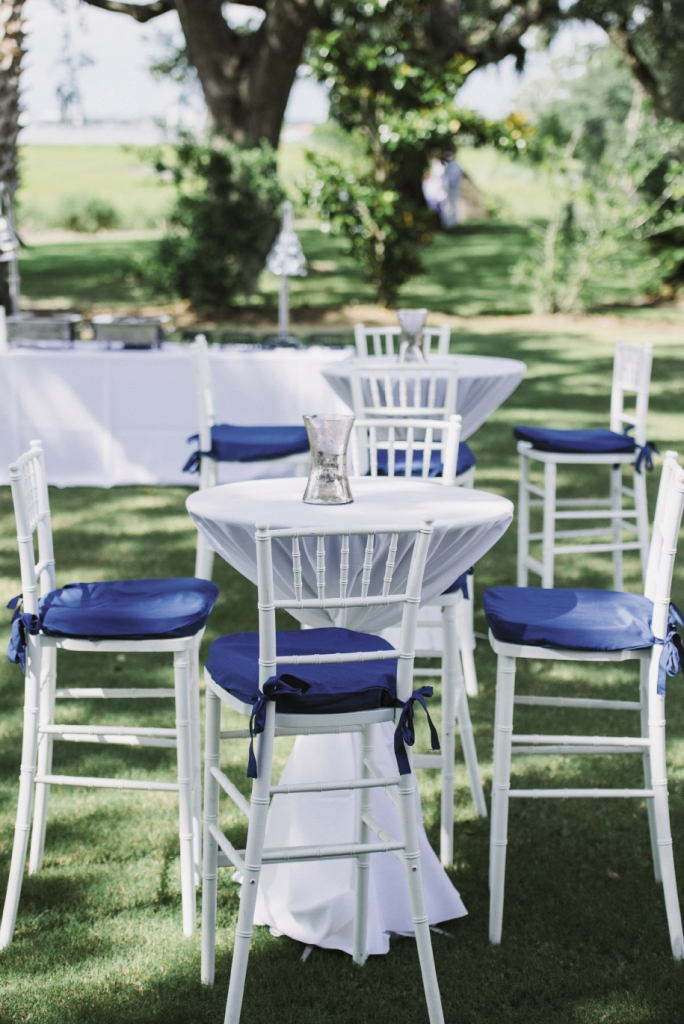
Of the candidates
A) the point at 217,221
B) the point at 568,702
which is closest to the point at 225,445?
the point at 568,702

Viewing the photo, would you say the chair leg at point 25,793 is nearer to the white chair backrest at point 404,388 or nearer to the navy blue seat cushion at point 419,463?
the white chair backrest at point 404,388

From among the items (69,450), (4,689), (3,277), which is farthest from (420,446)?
(3,277)

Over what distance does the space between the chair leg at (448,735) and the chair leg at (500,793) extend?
0.27 m

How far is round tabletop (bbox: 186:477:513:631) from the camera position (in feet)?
8.07

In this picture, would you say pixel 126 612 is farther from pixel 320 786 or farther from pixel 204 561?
pixel 204 561

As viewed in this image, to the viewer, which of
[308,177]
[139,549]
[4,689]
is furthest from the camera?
[308,177]

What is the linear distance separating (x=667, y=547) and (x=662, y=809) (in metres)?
0.60

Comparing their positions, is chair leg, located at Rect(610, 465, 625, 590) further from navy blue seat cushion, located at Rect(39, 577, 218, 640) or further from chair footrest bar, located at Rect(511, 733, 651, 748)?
navy blue seat cushion, located at Rect(39, 577, 218, 640)

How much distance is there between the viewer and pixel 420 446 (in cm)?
393

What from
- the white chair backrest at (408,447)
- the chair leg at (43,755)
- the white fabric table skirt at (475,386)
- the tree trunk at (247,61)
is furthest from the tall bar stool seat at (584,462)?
the tree trunk at (247,61)

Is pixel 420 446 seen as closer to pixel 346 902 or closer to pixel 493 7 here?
pixel 346 902

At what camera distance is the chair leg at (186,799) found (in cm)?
255

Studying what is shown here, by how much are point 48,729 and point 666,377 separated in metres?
8.99

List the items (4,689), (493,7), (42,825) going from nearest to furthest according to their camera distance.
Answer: (42,825), (4,689), (493,7)
